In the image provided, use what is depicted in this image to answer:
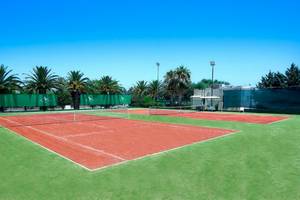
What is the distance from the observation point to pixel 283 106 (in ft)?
105

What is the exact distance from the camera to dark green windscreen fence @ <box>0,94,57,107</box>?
32.7 m

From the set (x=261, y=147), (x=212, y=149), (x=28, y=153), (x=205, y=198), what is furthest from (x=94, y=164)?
(x=261, y=147)

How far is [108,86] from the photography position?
45.7m

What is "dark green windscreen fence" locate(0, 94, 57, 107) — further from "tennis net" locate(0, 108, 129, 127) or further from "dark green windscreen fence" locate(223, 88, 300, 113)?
"dark green windscreen fence" locate(223, 88, 300, 113)

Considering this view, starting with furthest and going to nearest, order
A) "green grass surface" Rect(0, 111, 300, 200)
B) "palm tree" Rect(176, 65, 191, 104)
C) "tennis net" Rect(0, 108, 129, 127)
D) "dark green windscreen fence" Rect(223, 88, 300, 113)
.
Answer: "palm tree" Rect(176, 65, 191, 104) → "dark green windscreen fence" Rect(223, 88, 300, 113) → "tennis net" Rect(0, 108, 129, 127) → "green grass surface" Rect(0, 111, 300, 200)

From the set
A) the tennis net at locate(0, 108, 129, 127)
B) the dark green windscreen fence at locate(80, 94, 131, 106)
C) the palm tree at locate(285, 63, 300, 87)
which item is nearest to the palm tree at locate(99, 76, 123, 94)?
the dark green windscreen fence at locate(80, 94, 131, 106)

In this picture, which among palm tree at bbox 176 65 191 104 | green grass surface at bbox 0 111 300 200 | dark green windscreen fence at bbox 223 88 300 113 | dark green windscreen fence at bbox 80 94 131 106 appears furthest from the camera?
palm tree at bbox 176 65 191 104

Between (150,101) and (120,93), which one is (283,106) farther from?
(120,93)

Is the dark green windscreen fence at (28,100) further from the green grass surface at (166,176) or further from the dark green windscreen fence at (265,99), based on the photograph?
the green grass surface at (166,176)

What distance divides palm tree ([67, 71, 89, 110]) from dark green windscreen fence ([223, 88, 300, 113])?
70.9ft

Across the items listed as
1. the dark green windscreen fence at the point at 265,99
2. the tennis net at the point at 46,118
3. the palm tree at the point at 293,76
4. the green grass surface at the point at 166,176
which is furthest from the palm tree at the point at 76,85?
the palm tree at the point at 293,76

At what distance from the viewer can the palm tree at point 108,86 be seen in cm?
4544

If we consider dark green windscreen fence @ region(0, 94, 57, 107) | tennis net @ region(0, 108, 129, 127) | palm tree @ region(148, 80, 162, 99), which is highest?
palm tree @ region(148, 80, 162, 99)

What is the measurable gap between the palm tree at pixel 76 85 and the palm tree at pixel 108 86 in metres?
4.62
